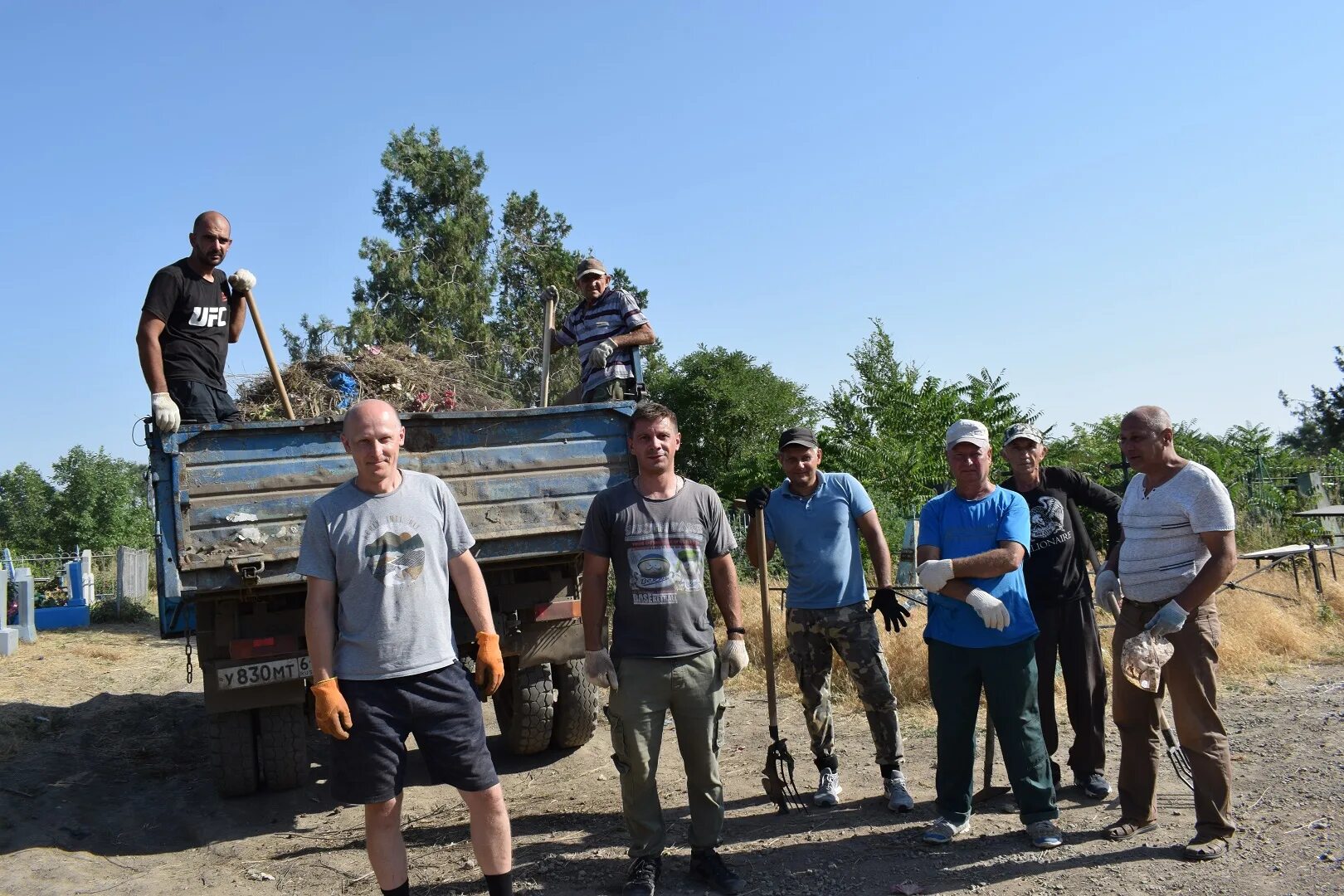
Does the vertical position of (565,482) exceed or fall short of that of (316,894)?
it exceeds it

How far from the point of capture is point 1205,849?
3.76m

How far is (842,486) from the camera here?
4.72m

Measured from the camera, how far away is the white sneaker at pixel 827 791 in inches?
187

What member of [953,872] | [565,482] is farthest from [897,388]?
[953,872]

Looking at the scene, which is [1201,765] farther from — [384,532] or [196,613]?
[196,613]

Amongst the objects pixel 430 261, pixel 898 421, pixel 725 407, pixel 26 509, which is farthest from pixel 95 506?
pixel 898 421

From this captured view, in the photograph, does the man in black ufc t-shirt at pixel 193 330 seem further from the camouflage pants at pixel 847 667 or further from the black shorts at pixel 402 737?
the camouflage pants at pixel 847 667

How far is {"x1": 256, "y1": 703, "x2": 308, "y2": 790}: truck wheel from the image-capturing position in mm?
5316

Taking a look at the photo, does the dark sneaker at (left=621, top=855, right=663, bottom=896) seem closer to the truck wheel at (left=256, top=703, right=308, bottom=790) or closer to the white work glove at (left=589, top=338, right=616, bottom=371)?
the truck wheel at (left=256, top=703, right=308, bottom=790)

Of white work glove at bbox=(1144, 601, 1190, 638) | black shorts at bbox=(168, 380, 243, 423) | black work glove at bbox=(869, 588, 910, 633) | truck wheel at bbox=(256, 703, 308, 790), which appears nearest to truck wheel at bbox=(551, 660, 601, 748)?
truck wheel at bbox=(256, 703, 308, 790)

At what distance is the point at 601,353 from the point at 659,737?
2.53 meters

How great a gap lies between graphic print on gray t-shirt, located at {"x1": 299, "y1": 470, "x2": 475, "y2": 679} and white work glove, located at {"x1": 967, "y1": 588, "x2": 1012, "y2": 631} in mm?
2033

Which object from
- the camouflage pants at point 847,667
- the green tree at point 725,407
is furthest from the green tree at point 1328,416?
the camouflage pants at point 847,667

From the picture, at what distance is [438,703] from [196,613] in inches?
95.1
